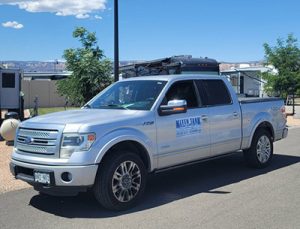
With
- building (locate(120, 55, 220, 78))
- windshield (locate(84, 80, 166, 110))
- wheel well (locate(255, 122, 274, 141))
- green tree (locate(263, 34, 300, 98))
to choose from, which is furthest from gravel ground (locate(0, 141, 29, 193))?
green tree (locate(263, 34, 300, 98))

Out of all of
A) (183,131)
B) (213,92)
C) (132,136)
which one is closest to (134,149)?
(132,136)

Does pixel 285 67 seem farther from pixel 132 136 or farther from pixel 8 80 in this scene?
pixel 132 136

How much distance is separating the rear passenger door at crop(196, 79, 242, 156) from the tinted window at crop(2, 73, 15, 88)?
13.2m

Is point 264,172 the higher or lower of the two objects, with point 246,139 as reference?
lower

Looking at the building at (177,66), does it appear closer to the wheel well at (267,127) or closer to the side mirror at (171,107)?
the wheel well at (267,127)

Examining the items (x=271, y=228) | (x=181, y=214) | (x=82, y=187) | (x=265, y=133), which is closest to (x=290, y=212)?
(x=271, y=228)

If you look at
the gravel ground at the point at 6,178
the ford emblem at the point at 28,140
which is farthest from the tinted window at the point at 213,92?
the gravel ground at the point at 6,178

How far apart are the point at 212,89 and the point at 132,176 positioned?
2.59 meters

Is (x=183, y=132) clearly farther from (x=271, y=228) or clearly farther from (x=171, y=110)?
(x=271, y=228)

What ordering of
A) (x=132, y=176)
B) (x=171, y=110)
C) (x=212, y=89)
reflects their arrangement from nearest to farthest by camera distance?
(x=132, y=176) < (x=171, y=110) < (x=212, y=89)

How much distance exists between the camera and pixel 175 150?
23.7 ft

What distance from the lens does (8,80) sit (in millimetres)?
19641

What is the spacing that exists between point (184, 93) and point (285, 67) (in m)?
19.0

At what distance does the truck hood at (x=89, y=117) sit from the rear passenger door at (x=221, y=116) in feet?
5.43
